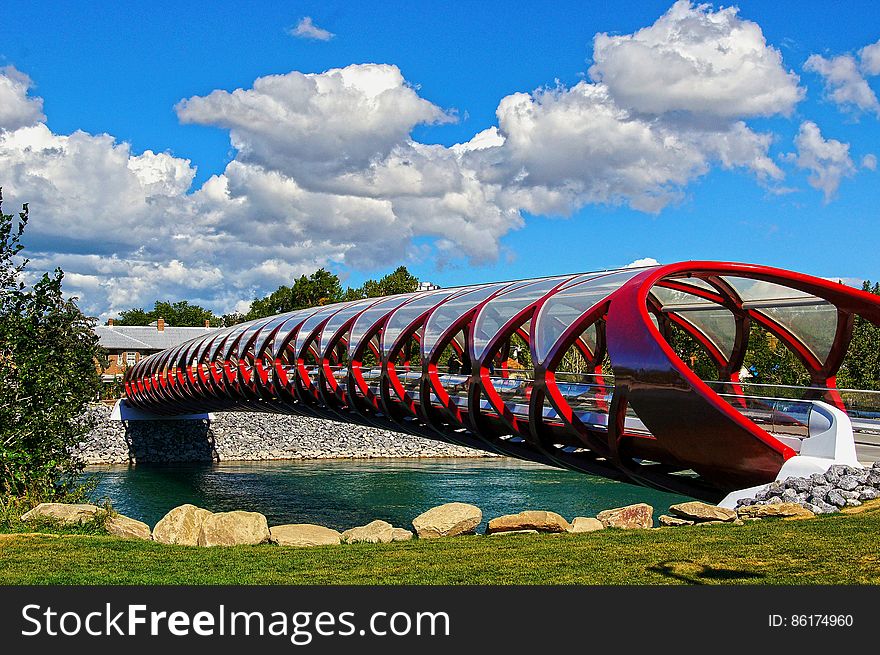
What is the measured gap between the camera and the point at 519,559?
9.28m

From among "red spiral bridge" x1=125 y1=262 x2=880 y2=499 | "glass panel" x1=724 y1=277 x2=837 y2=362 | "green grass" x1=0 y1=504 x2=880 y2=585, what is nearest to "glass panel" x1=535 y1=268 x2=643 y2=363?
"red spiral bridge" x1=125 y1=262 x2=880 y2=499

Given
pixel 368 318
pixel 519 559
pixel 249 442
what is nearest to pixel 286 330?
pixel 368 318

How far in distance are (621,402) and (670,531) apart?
2.45 metres

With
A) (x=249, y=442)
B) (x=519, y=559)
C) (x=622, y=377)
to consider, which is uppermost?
(x=622, y=377)

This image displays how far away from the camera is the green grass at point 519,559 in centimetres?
809

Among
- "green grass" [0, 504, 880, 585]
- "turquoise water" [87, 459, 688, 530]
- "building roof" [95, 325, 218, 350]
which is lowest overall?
"turquoise water" [87, 459, 688, 530]

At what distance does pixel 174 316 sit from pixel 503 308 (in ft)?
384

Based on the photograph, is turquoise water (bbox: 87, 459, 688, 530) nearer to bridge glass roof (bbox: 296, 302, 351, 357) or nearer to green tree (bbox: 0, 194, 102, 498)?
bridge glass roof (bbox: 296, 302, 351, 357)

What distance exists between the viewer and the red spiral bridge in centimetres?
1160

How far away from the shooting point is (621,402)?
40.7 ft

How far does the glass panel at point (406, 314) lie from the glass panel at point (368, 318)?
972mm

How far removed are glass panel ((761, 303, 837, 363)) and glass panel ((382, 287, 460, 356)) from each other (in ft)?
22.9

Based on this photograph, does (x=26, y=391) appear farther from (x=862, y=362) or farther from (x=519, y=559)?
(x=862, y=362)

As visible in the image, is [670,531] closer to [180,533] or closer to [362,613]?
[362,613]
